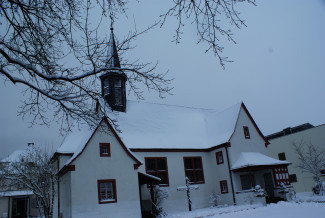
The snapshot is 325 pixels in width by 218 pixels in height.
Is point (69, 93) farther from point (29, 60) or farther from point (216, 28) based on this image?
point (216, 28)

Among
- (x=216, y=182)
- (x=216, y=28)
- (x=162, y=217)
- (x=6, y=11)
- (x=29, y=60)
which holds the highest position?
(x=6, y=11)

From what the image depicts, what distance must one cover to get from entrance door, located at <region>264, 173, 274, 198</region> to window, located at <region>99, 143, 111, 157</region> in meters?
13.7

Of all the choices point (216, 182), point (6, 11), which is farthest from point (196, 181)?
point (6, 11)

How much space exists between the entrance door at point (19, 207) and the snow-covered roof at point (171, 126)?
20899 mm

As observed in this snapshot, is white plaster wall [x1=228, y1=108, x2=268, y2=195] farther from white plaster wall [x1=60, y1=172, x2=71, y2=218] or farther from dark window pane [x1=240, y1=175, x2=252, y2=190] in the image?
white plaster wall [x1=60, y1=172, x2=71, y2=218]

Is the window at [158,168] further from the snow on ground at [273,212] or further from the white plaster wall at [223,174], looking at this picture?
the white plaster wall at [223,174]

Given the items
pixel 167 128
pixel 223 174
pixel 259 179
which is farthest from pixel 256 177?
pixel 167 128

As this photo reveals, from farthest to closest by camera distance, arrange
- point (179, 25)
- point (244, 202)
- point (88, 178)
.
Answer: point (244, 202) < point (88, 178) < point (179, 25)

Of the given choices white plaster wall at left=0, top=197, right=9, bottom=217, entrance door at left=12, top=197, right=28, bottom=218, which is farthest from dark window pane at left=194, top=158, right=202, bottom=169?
white plaster wall at left=0, top=197, right=9, bottom=217

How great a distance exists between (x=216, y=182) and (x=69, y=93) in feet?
62.5

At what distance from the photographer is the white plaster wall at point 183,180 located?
22.6 meters

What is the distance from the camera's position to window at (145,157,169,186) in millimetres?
22891

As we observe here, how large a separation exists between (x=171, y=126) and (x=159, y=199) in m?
7.77

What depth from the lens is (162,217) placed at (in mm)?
18953
